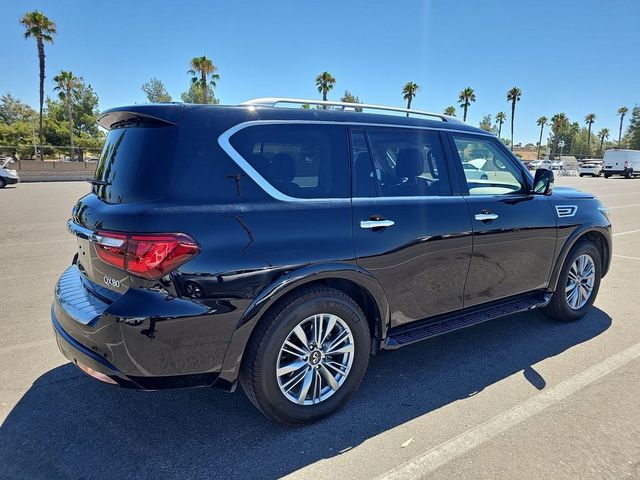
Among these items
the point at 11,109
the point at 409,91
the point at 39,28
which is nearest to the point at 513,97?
the point at 409,91

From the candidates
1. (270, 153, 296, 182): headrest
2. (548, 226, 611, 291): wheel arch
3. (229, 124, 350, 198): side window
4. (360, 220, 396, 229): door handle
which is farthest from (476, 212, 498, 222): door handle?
(270, 153, 296, 182): headrest

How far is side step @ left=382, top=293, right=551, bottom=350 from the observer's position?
3.18 m

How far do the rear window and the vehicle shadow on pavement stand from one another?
1.38 meters

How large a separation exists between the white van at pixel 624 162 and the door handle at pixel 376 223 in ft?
132

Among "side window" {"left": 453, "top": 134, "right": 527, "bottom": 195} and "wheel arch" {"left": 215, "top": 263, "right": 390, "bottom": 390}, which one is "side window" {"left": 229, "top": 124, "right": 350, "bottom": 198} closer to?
"wheel arch" {"left": 215, "top": 263, "right": 390, "bottom": 390}

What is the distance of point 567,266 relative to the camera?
438cm

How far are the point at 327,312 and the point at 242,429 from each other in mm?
879

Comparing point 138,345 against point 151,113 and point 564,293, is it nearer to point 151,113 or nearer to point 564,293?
point 151,113

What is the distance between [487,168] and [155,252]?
3.03 m

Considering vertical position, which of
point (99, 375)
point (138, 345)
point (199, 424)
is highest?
point (138, 345)

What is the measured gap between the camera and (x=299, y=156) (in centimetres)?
283

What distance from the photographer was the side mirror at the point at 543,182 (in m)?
4.01

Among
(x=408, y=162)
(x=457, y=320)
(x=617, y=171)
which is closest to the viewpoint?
(x=408, y=162)

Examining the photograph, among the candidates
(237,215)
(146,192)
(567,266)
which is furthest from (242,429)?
(567,266)
